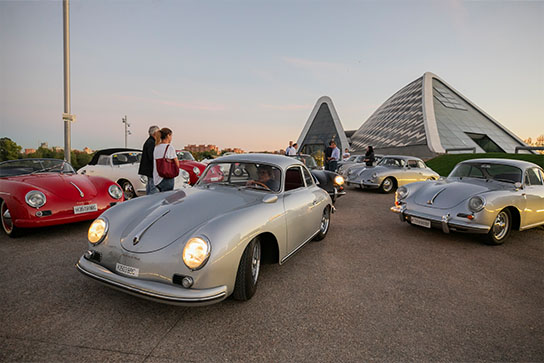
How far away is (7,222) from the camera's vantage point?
4301 millimetres

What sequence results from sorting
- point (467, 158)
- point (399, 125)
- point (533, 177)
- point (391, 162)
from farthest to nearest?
point (399, 125) < point (467, 158) < point (391, 162) < point (533, 177)

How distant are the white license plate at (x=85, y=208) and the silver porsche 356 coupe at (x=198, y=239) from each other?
76.4 inches

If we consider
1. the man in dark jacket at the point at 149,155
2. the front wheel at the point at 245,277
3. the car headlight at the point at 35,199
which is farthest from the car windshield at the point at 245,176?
the car headlight at the point at 35,199

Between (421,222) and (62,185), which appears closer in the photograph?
(62,185)

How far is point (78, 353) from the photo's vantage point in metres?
1.90

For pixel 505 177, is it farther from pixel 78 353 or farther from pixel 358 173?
pixel 78 353

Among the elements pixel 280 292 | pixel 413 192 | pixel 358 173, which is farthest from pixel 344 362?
pixel 358 173

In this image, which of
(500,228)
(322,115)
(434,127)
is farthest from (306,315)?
(322,115)

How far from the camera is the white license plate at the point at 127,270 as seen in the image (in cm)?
223

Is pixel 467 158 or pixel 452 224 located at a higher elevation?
pixel 467 158

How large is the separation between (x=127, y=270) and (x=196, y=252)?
616mm

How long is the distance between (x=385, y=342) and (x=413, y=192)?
12.3ft

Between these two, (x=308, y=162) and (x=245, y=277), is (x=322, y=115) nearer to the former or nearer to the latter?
(x=308, y=162)

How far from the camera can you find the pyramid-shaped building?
28344 mm
